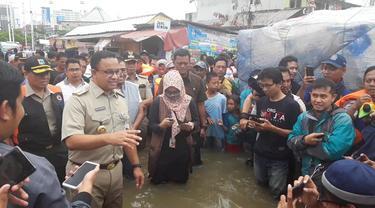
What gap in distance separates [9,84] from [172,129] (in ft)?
10.3

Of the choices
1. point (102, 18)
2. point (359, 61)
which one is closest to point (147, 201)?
point (359, 61)

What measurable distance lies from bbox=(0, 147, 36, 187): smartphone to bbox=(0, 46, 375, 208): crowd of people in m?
0.04

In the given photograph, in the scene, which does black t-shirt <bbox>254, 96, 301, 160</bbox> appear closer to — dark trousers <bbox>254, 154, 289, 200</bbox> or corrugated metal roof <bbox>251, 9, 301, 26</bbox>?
dark trousers <bbox>254, 154, 289, 200</bbox>

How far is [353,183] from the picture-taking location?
140cm

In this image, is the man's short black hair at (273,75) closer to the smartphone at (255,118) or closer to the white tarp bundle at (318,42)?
the smartphone at (255,118)

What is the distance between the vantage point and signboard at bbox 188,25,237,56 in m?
13.7

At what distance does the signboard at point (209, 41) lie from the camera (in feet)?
44.9

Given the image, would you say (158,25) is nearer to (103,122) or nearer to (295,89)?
(295,89)

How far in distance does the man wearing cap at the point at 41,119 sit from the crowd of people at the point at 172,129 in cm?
1

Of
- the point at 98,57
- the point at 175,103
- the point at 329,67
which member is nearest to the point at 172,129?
the point at 175,103

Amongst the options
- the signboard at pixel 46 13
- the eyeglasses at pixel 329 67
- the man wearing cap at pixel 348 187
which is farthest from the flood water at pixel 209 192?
the signboard at pixel 46 13

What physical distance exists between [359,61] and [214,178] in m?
2.81

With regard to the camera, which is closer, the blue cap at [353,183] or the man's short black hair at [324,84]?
the blue cap at [353,183]

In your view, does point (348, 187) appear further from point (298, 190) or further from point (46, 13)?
point (46, 13)
